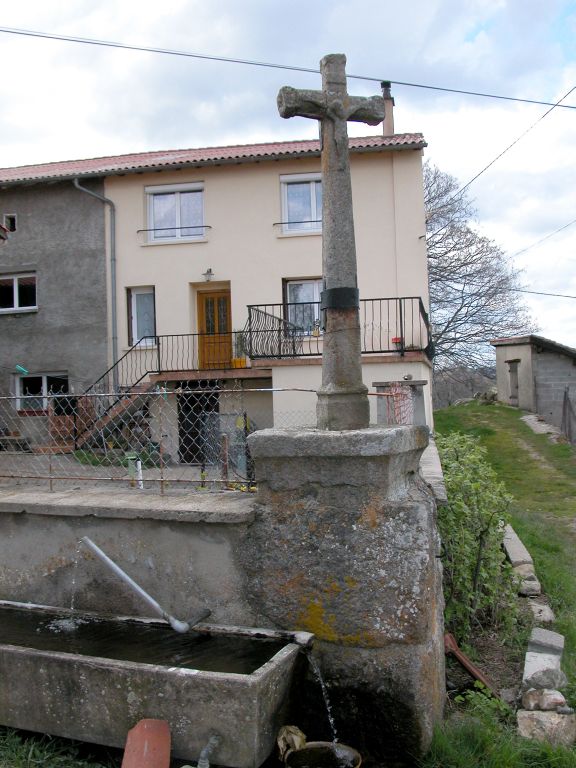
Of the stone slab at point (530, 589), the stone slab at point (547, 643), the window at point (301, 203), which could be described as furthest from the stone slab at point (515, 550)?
the window at point (301, 203)

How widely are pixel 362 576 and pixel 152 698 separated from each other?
103cm

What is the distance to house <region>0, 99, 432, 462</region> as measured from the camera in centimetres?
1497

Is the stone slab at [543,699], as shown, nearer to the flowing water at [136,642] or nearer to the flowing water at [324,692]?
the flowing water at [324,692]

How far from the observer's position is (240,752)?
2.56 metres

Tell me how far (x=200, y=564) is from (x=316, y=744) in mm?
987

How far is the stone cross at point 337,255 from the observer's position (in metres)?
3.44

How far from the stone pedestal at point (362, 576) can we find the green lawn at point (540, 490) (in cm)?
120

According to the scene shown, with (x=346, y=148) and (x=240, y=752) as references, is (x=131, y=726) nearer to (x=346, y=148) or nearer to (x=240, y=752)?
(x=240, y=752)

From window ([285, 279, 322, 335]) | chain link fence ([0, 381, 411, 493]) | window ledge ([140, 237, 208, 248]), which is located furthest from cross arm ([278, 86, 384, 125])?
window ledge ([140, 237, 208, 248])

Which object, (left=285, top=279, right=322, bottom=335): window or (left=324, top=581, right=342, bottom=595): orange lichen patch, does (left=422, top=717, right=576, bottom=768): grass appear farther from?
(left=285, top=279, right=322, bottom=335): window

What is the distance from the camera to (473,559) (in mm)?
4367

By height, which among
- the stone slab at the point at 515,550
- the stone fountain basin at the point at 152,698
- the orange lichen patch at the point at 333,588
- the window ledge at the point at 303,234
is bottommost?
the stone slab at the point at 515,550

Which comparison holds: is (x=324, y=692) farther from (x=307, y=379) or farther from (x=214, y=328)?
(x=214, y=328)

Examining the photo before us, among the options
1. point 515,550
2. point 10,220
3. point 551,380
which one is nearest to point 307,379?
point 515,550
